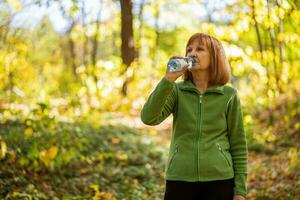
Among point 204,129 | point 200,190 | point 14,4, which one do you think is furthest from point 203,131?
point 14,4

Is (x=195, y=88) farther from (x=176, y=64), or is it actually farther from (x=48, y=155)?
(x=48, y=155)

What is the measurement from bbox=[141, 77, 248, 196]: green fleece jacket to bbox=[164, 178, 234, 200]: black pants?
0.14 ft

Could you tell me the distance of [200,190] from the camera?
9.24ft

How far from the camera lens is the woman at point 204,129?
9.10 feet

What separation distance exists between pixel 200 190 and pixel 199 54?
0.85 m

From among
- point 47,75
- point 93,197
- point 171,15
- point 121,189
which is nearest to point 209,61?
point 93,197

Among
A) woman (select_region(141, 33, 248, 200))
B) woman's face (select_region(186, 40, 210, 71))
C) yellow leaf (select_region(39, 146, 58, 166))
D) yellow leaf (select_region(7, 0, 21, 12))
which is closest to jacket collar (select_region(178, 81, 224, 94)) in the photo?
woman (select_region(141, 33, 248, 200))

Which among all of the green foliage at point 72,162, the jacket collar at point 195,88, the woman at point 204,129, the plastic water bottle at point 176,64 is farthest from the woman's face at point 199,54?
the green foliage at point 72,162

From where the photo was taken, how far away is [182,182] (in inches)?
110

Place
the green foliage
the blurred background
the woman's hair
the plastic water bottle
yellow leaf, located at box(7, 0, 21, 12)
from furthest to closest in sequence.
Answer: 1. yellow leaf, located at box(7, 0, 21, 12)
2. the blurred background
3. the green foliage
4. the woman's hair
5. the plastic water bottle

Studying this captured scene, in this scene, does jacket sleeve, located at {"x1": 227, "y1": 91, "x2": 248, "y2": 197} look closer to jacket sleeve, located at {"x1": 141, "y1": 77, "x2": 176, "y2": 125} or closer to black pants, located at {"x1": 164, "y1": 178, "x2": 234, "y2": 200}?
black pants, located at {"x1": 164, "y1": 178, "x2": 234, "y2": 200}

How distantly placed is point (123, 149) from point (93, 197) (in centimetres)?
234

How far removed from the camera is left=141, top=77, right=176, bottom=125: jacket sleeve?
2.65 m

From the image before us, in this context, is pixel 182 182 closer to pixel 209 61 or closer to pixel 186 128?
pixel 186 128
